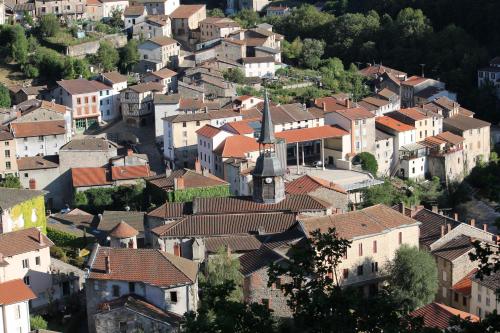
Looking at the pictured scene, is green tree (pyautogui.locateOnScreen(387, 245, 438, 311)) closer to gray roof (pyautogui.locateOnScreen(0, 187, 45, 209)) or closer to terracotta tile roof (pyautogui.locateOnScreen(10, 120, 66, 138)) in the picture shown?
gray roof (pyautogui.locateOnScreen(0, 187, 45, 209))

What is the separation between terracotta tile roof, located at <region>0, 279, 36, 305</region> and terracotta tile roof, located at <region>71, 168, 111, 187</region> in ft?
51.1

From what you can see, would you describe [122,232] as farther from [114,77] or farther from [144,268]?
[114,77]

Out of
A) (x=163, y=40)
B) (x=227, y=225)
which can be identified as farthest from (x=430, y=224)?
(x=163, y=40)

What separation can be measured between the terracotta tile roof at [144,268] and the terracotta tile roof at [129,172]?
15.6 metres

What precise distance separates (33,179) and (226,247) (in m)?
16.3

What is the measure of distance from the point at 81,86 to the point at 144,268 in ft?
97.0

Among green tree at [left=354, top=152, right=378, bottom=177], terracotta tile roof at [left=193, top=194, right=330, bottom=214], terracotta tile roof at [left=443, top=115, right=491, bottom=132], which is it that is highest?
terracotta tile roof at [left=193, top=194, right=330, bottom=214]

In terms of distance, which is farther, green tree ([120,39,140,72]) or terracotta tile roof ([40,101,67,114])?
green tree ([120,39,140,72])

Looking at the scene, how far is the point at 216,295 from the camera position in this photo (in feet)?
49.3

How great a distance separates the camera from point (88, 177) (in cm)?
4641

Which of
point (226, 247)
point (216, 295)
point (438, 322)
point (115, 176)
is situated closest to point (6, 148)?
point (115, 176)

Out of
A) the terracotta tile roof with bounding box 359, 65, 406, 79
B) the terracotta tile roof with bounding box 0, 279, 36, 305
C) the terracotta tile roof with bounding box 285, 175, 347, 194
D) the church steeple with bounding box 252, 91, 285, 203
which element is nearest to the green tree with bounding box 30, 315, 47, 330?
the terracotta tile roof with bounding box 0, 279, 36, 305

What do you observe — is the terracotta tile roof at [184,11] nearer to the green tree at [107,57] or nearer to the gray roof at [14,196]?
the green tree at [107,57]

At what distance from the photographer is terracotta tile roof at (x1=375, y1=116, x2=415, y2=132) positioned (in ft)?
178
